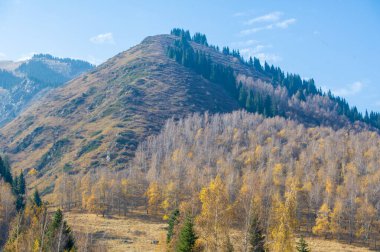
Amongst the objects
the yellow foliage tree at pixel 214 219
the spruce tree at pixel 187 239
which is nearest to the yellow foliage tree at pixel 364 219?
the yellow foliage tree at pixel 214 219

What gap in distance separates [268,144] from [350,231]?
7066 centimetres

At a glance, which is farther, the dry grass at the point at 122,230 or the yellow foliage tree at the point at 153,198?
the yellow foliage tree at the point at 153,198

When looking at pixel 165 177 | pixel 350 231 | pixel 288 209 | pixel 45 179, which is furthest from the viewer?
pixel 45 179

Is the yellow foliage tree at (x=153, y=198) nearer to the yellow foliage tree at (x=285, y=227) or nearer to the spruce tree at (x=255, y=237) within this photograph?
the spruce tree at (x=255, y=237)

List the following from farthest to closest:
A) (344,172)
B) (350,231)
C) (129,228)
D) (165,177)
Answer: (344,172)
(165,177)
(350,231)
(129,228)

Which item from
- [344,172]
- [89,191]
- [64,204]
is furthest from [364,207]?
[64,204]

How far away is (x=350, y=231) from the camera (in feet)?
341

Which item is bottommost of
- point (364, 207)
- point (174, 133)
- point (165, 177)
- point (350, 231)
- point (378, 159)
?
point (350, 231)

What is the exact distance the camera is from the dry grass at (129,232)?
7888cm

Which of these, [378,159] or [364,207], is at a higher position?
[378,159]

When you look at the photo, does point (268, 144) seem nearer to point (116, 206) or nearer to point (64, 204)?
point (116, 206)

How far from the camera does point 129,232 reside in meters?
91.4

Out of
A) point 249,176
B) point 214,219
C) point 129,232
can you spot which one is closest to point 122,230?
point 129,232

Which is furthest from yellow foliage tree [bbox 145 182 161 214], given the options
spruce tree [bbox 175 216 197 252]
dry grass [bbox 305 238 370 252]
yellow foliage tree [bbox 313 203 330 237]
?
spruce tree [bbox 175 216 197 252]
